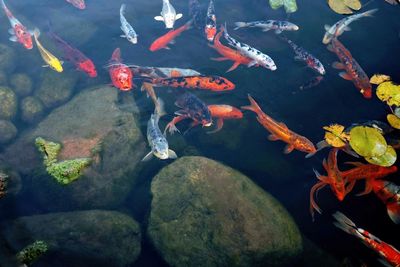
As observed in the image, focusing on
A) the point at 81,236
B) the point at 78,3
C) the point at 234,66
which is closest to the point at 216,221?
the point at 81,236

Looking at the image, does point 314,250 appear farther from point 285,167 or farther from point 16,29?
point 16,29

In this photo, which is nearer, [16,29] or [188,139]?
[188,139]

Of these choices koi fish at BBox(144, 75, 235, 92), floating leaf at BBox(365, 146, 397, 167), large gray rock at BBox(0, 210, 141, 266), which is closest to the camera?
large gray rock at BBox(0, 210, 141, 266)

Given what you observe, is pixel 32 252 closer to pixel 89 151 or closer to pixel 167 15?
pixel 89 151

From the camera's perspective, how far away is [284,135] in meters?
5.82

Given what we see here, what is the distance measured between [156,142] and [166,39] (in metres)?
3.38

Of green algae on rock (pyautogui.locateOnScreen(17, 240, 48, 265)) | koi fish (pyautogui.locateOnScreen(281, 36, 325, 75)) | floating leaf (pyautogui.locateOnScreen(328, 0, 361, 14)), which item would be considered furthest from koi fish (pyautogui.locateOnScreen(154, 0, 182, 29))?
green algae on rock (pyautogui.locateOnScreen(17, 240, 48, 265))

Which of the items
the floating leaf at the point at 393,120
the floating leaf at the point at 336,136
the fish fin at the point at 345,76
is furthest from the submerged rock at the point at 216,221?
the fish fin at the point at 345,76

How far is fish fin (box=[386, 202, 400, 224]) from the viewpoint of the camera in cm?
496

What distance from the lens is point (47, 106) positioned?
23.8 feet

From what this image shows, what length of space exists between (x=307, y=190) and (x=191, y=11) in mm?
5763

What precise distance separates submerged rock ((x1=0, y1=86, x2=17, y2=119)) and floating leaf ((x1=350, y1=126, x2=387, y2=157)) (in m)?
7.34

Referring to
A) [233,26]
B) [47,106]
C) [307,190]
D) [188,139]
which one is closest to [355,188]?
[307,190]

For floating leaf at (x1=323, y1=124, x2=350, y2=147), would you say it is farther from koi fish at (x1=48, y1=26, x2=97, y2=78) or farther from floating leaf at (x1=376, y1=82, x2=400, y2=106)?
koi fish at (x1=48, y1=26, x2=97, y2=78)
